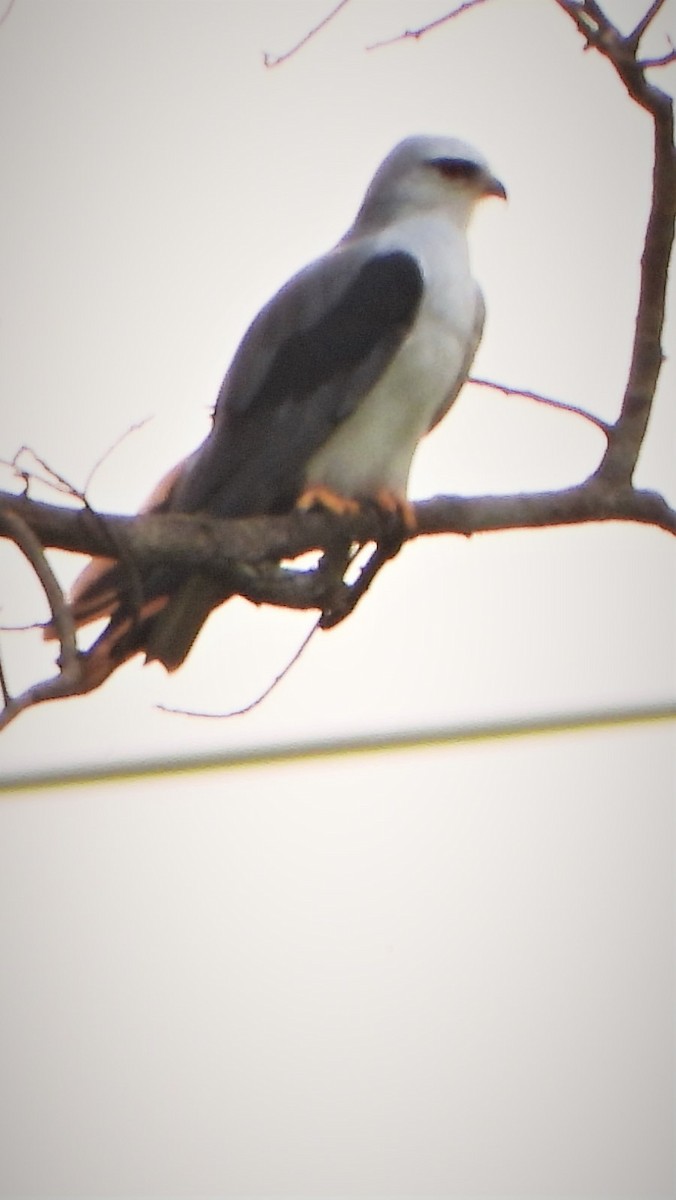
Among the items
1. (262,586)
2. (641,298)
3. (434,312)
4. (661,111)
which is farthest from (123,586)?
(661,111)

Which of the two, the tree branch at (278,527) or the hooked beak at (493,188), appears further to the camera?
the hooked beak at (493,188)

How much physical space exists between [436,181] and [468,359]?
272mm

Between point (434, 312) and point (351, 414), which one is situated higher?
point (434, 312)

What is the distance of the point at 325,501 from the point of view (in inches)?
63.1

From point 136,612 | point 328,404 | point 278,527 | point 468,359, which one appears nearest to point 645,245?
point 468,359

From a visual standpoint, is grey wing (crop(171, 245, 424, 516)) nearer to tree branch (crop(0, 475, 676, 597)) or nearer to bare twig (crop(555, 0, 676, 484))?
tree branch (crop(0, 475, 676, 597))

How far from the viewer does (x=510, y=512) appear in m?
1.51

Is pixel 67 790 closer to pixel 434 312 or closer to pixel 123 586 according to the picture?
pixel 123 586

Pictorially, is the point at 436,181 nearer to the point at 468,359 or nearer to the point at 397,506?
the point at 468,359

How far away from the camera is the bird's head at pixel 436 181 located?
1.77m

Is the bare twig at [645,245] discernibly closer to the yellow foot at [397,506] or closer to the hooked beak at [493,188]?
the yellow foot at [397,506]

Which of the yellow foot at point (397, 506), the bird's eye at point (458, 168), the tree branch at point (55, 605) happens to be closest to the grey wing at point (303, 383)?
the yellow foot at point (397, 506)

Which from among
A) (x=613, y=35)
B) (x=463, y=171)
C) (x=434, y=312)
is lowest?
(x=434, y=312)

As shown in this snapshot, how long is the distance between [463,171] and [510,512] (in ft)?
1.79
